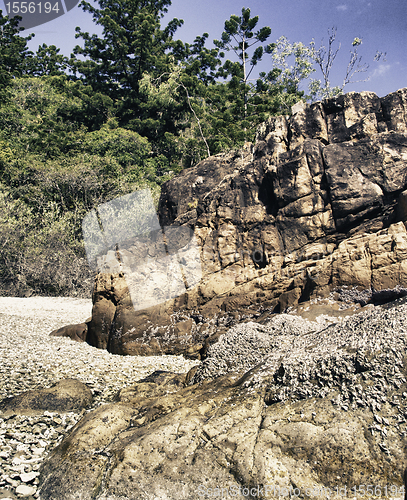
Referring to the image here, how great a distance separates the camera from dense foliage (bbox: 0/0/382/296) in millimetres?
20312

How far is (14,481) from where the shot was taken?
365 cm

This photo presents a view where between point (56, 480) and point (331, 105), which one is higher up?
point (331, 105)

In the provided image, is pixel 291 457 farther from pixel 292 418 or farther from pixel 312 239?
pixel 312 239

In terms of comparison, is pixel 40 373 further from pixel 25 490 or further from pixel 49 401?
pixel 25 490

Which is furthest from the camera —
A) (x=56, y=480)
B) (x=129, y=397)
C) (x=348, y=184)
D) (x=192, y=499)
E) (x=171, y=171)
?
(x=171, y=171)

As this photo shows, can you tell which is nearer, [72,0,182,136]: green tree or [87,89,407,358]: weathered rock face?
[87,89,407,358]: weathered rock face

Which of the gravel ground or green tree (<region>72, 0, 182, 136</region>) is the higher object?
green tree (<region>72, 0, 182, 136</region>)

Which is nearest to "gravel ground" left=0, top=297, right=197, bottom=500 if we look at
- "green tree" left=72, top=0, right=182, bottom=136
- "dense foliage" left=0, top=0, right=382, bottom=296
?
"dense foliage" left=0, top=0, right=382, bottom=296


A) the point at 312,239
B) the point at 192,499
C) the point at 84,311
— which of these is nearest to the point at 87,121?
the point at 84,311

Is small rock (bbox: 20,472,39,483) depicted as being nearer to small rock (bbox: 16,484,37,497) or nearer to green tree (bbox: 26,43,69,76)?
small rock (bbox: 16,484,37,497)

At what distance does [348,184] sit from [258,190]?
7.83ft

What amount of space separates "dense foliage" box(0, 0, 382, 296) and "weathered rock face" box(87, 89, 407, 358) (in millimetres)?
11393

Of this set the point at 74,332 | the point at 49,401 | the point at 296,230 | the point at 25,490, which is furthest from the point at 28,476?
the point at 296,230

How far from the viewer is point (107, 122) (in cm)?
3100
